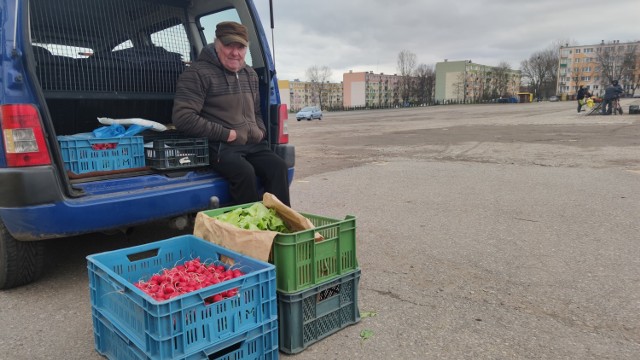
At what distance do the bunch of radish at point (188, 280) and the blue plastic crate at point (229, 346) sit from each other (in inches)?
8.6

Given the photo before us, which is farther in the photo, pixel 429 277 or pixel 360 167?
pixel 360 167

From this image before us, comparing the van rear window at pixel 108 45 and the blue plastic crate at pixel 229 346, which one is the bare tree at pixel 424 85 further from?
the blue plastic crate at pixel 229 346

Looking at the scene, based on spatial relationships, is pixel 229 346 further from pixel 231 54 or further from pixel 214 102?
pixel 231 54

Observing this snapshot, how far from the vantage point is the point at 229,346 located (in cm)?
214

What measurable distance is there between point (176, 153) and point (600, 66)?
132349 mm

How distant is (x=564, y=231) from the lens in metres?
4.72

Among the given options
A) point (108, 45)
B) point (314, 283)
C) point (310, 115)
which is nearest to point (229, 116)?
point (108, 45)

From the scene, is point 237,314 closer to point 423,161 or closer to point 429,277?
point 429,277

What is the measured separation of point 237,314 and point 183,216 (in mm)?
1655

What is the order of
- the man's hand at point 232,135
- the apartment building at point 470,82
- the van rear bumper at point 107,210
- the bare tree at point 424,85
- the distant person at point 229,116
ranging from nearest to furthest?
the van rear bumper at point 107,210 < the distant person at point 229,116 < the man's hand at point 232,135 < the bare tree at point 424,85 < the apartment building at point 470,82

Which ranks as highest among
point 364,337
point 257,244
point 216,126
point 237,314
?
point 216,126

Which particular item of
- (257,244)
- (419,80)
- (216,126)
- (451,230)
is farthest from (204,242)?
(419,80)

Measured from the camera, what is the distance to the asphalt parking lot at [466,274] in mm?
2580

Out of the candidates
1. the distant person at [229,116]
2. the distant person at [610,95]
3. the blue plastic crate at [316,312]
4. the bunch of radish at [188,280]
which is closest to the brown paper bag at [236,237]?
the bunch of radish at [188,280]
